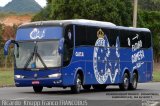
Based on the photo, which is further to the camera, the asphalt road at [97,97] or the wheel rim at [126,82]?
the wheel rim at [126,82]

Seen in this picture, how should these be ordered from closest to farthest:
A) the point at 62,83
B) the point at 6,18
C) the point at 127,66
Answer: the point at 62,83 → the point at 127,66 → the point at 6,18

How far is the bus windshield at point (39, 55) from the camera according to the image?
26172mm

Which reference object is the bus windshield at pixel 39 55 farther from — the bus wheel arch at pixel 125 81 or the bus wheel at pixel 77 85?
the bus wheel arch at pixel 125 81

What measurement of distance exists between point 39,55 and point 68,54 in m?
1.20

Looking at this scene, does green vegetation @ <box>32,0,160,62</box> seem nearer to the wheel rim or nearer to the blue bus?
the wheel rim

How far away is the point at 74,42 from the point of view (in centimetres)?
2700

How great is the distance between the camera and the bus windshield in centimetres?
2617

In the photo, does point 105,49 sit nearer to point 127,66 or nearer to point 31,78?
point 127,66

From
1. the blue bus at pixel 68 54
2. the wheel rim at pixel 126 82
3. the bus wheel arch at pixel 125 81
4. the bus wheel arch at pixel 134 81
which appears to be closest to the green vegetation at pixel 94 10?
the bus wheel arch at pixel 134 81

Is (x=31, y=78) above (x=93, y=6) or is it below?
below

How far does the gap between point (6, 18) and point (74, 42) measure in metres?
101

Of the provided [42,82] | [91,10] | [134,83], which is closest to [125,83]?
[134,83]

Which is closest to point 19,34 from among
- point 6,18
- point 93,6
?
point 93,6

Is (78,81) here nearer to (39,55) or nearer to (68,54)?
(68,54)
